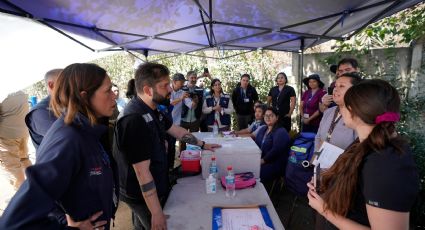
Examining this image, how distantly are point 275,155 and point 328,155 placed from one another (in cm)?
124

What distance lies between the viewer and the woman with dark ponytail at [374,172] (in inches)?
39.4

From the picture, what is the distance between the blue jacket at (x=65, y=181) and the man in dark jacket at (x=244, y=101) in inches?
183

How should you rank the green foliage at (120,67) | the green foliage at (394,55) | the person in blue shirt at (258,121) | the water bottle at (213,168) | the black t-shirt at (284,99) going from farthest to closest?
the green foliage at (120,67) < the black t-shirt at (284,99) < the person in blue shirt at (258,121) < the green foliage at (394,55) < the water bottle at (213,168)

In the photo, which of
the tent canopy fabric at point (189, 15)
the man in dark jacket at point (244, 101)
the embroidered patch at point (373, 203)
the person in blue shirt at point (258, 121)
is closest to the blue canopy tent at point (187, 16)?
the tent canopy fabric at point (189, 15)

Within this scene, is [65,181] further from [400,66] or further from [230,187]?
[400,66]

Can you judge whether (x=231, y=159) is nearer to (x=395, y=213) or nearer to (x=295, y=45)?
(x=395, y=213)

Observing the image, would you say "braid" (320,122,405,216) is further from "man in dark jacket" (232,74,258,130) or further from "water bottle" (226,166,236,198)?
"man in dark jacket" (232,74,258,130)

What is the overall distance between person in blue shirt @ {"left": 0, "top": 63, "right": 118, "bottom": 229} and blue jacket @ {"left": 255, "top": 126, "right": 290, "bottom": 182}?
236 centimetres

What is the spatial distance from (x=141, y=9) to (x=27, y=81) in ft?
5.21

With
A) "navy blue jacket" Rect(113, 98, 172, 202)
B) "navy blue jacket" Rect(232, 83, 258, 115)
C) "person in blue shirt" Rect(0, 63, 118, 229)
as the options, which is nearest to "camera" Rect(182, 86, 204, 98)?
"navy blue jacket" Rect(232, 83, 258, 115)

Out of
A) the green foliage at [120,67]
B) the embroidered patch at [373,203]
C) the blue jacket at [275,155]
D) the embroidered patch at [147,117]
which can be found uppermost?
the green foliage at [120,67]

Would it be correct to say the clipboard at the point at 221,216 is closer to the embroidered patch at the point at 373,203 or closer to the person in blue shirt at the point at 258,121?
the embroidered patch at the point at 373,203

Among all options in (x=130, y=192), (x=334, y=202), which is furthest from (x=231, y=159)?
(x=334, y=202)

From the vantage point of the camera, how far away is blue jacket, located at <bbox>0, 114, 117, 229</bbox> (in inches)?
34.1
